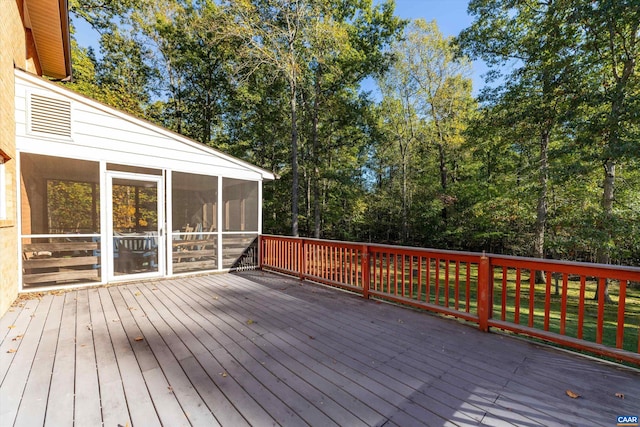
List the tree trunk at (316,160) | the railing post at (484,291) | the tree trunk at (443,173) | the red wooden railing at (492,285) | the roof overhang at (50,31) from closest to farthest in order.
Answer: the red wooden railing at (492,285), the railing post at (484,291), the roof overhang at (50,31), the tree trunk at (316,160), the tree trunk at (443,173)

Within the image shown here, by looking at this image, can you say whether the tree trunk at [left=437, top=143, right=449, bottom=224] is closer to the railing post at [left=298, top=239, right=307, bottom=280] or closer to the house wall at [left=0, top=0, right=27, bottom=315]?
the railing post at [left=298, top=239, right=307, bottom=280]

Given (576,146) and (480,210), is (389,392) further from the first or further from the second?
(480,210)

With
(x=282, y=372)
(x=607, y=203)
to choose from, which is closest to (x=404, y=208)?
(x=607, y=203)

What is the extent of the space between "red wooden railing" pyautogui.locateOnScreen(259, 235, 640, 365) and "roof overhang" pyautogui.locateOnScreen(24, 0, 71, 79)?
543 cm

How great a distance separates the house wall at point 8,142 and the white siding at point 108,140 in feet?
0.70

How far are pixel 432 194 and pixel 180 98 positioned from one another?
13.3 m

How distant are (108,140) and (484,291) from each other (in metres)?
6.05

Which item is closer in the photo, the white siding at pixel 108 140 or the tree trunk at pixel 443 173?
the white siding at pixel 108 140

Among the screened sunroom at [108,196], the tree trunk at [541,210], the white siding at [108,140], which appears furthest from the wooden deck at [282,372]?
the tree trunk at [541,210]

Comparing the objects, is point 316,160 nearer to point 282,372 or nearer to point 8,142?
point 8,142

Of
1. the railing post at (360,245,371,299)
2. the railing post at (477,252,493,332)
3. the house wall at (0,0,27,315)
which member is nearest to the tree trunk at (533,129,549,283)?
the railing post at (477,252,493,332)

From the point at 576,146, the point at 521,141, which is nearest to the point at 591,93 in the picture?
the point at 576,146

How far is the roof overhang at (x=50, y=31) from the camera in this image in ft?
14.6

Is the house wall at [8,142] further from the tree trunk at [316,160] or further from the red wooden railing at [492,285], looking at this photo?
the tree trunk at [316,160]
